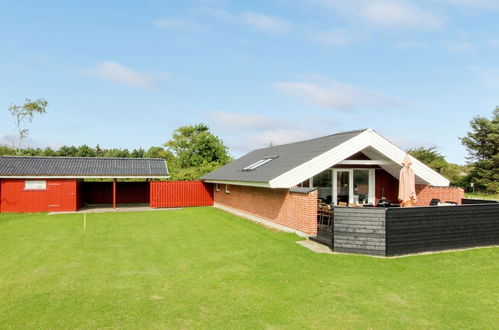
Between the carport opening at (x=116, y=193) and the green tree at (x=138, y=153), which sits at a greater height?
the green tree at (x=138, y=153)

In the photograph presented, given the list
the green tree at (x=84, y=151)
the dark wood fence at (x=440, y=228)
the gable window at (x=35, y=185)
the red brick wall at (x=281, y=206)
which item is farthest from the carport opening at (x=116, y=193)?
the green tree at (x=84, y=151)

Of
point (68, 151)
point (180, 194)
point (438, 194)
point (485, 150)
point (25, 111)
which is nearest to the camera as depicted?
point (438, 194)

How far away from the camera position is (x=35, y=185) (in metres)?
22.9

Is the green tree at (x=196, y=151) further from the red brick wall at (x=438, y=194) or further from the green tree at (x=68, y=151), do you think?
the red brick wall at (x=438, y=194)

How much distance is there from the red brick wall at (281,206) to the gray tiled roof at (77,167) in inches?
365

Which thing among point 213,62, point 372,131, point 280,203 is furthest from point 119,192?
point 372,131

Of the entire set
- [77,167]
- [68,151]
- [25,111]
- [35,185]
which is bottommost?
[35,185]

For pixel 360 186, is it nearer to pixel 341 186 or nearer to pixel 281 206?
pixel 341 186

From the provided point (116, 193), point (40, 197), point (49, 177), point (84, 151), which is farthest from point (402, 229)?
point (84, 151)

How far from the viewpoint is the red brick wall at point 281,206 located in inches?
492

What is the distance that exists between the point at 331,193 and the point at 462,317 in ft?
35.8

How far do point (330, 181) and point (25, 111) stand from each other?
40540mm

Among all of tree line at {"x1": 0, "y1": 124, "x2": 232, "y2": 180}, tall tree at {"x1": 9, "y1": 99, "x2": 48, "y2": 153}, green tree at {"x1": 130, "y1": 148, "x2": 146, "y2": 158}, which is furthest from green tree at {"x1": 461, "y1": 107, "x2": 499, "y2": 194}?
green tree at {"x1": 130, "y1": 148, "x2": 146, "y2": 158}

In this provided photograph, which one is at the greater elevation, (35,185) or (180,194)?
(35,185)
